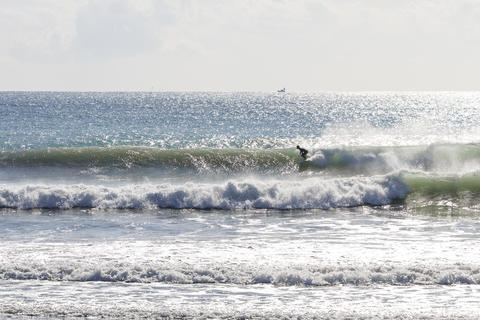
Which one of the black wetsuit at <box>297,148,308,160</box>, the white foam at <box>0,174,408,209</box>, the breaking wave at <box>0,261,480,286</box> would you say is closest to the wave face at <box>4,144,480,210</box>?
the white foam at <box>0,174,408,209</box>

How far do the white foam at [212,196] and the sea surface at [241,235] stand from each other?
0.06 m

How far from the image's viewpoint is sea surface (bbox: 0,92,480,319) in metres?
11.4

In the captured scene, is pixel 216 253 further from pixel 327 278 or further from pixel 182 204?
pixel 182 204

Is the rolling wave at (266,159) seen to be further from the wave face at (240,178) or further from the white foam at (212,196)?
the white foam at (212,196)

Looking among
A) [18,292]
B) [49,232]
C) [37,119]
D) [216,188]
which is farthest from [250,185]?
[37,119]

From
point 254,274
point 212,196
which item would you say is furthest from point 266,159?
point 254,274

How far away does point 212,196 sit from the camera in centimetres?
2214

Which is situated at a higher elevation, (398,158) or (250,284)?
(398,158)

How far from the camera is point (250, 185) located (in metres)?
22.8

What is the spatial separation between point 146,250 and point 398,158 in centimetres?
1752

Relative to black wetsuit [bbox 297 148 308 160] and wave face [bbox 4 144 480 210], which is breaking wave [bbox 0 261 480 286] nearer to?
wave face [bbox 4 144 480 210]

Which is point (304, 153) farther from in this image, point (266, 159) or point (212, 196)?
point (212, 196)

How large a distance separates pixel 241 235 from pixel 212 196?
17.9ft

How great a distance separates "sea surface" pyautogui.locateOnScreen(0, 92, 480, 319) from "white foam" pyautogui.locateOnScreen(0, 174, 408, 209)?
56mm
